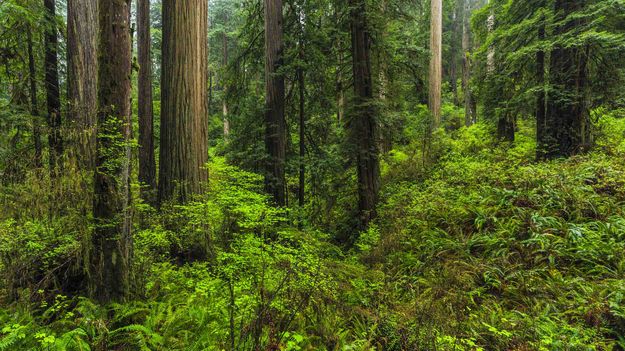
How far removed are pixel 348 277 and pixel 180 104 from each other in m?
4.03

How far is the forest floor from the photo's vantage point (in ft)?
10.7

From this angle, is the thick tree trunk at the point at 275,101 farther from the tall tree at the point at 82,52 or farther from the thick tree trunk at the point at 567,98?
the thick tree trunk at the point at 567,98

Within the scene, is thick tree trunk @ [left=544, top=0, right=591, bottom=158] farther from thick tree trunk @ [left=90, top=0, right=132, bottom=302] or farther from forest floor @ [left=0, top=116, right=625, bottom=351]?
thick tree trunk @ [left=90, top=0, right=132, bottom=302]

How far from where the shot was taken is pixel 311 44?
29.0 ft

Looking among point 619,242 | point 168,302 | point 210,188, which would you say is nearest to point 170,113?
point 210,188

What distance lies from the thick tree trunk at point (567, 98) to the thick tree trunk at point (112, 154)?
8285mm

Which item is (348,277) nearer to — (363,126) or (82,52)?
(363,126)

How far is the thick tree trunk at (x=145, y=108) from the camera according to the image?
31.0ft

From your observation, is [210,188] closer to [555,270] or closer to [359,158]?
[359,158]

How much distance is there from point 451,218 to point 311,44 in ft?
18.0

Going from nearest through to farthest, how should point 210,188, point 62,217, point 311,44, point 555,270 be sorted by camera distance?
point 62,217 → point 555,270 → point 210,188 → point 311,44

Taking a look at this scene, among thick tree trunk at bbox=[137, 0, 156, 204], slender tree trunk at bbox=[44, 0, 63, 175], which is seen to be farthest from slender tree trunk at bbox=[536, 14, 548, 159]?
slender tree trunk at bbox=[44, 0, 63, 175]

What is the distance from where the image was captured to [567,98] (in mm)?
7691

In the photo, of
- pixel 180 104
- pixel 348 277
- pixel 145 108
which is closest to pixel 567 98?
pixel 348 277
